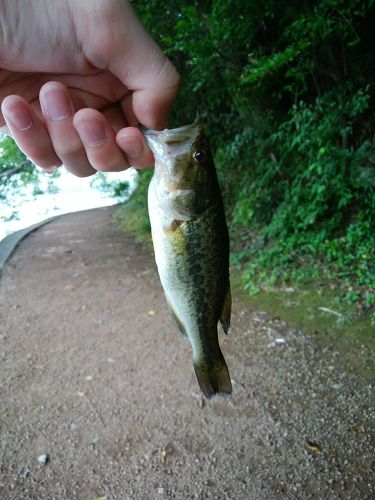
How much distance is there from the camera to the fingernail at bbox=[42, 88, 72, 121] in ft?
5.62

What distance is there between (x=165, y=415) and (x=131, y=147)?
9.78ft

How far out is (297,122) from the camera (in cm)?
632

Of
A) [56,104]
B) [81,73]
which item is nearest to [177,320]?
[56,104]

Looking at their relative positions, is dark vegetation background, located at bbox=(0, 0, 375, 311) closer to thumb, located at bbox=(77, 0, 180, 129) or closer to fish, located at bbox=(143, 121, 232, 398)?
thumb, located at bbox=(77, 0, 180, 129)

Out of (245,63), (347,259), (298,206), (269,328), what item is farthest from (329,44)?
(269,328)

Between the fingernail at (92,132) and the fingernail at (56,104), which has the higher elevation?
the fingernail at (56,104)

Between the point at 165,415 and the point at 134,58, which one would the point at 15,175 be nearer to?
the point at 165,415

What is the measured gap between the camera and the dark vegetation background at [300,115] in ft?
18.5

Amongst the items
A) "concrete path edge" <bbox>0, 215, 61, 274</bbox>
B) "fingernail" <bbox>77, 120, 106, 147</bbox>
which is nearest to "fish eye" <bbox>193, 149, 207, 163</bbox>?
"fingernail" <bbox>77, 120, 106, 147</bbox>

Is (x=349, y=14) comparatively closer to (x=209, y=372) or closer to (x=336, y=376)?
(x=336, y=376)

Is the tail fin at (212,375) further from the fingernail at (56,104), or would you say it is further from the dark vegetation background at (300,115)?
the dark vegetation background at (300,115)

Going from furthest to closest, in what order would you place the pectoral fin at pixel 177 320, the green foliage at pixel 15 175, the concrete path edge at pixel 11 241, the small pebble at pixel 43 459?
the concrete path edge at pixel 11 241 → the green foliage at pixel 15 175 → the small pebble at pixel 43 459 → the pectoral fin at pixel 177 320

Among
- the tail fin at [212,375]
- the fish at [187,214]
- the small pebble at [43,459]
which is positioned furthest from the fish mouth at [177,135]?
the small pebble at [43,459]

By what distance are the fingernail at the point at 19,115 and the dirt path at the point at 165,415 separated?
288 cm
